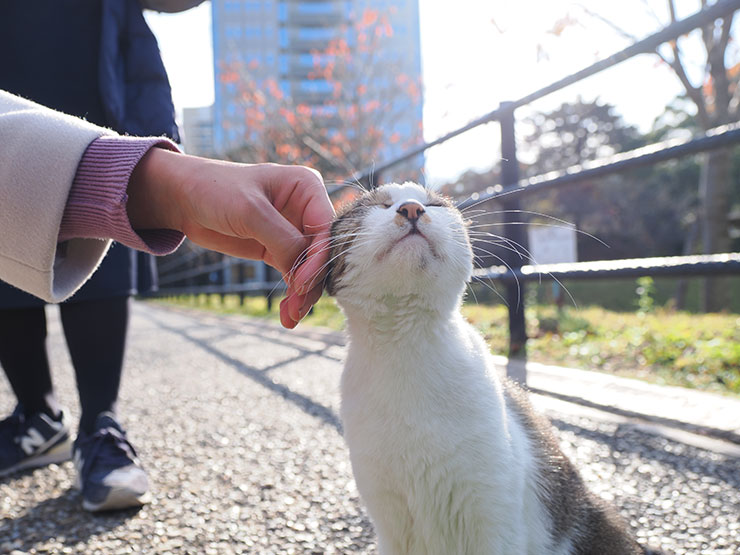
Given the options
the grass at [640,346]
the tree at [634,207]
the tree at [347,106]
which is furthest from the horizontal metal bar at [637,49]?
the tree at [634,207]

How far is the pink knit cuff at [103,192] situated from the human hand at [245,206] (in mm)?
47

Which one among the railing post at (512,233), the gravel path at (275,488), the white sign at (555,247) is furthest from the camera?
the white sign at (555,247)

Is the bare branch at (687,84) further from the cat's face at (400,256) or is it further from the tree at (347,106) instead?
the cat's face at (400,256)

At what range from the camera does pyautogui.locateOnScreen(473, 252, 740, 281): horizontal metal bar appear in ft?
5.28

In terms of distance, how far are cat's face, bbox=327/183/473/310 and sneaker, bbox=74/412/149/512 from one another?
0.76 meters

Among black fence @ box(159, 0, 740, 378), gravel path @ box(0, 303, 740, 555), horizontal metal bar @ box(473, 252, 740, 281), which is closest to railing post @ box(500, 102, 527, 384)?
black fence @ box(159, 0, 740, 378)

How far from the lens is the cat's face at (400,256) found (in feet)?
3.31

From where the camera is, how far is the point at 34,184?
766 millimetres

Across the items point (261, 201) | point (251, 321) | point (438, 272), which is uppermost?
point (261, 201)

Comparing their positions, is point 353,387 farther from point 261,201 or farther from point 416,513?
point 261,201

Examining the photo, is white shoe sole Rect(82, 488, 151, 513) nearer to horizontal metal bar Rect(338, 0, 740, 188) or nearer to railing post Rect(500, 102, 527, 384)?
horizontal metal bar Rect(338, 0, 740, 188)

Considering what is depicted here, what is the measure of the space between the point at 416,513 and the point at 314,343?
282 cm

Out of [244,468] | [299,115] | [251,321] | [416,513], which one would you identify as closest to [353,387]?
[416,513]

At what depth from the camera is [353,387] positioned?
1025mm
